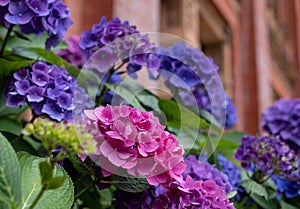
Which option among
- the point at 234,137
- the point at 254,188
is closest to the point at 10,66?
the point at 254,188

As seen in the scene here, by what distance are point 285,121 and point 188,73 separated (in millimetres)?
270

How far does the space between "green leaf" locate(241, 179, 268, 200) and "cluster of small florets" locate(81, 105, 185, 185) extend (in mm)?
317

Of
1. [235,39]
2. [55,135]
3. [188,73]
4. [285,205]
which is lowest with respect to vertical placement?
[285,205]

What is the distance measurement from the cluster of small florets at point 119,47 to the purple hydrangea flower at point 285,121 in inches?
13.0

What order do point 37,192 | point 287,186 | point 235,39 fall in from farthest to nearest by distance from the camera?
point 235,39 < point 287,186 < point 37,192

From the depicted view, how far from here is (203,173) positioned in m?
0.80

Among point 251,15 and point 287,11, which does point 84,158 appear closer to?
point 251,15

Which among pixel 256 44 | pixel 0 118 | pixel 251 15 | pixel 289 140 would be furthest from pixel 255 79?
pixel 0 118

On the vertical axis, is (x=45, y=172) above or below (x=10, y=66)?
below

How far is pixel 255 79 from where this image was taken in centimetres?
493

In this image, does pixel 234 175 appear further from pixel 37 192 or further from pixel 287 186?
pixel 37 192

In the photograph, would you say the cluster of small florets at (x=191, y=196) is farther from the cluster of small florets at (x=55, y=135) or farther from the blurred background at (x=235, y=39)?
the blurred background at (x=235, y=39)

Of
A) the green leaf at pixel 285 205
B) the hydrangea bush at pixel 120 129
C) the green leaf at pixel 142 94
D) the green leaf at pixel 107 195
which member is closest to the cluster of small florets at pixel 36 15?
the hydrangea bush at pixel 120 129

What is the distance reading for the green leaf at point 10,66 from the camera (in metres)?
0.83
